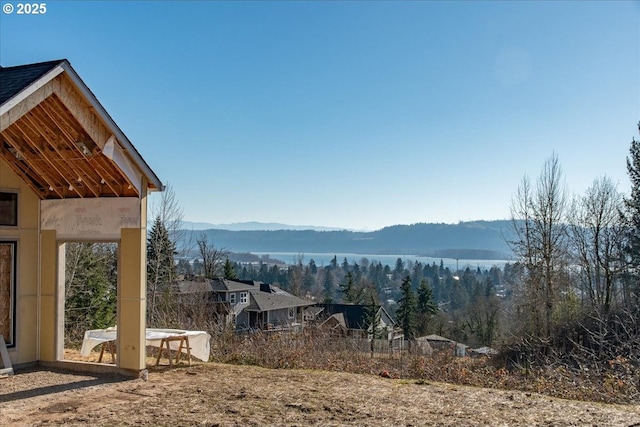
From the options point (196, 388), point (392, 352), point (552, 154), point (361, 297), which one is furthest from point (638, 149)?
point (361, 297)

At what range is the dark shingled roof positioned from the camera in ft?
18.5

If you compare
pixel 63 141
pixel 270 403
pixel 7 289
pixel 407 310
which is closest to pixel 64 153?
pixel 63 141

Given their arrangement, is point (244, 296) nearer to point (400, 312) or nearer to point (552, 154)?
point (400, 312)

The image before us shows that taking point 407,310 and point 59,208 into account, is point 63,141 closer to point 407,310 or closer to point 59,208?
point 59,208

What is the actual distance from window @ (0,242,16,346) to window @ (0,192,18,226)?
349mm

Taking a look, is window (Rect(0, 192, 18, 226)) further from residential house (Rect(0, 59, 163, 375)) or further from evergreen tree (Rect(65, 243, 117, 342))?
evergreen tree (Rect(65, 243, 117, 342))

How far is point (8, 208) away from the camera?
27.0 feet

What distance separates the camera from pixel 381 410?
6.47m

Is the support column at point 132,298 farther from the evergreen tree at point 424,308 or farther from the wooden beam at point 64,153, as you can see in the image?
the evergreen tree at point 424,308

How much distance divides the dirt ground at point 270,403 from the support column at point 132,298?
0.42m

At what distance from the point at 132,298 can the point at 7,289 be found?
2.23m

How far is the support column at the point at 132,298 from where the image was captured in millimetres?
7652

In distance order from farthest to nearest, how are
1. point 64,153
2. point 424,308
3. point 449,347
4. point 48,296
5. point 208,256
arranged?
point 424,308
point 208,256
point 449,347
point 48,296
point 64,153

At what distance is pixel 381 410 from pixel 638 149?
22.1 metres
